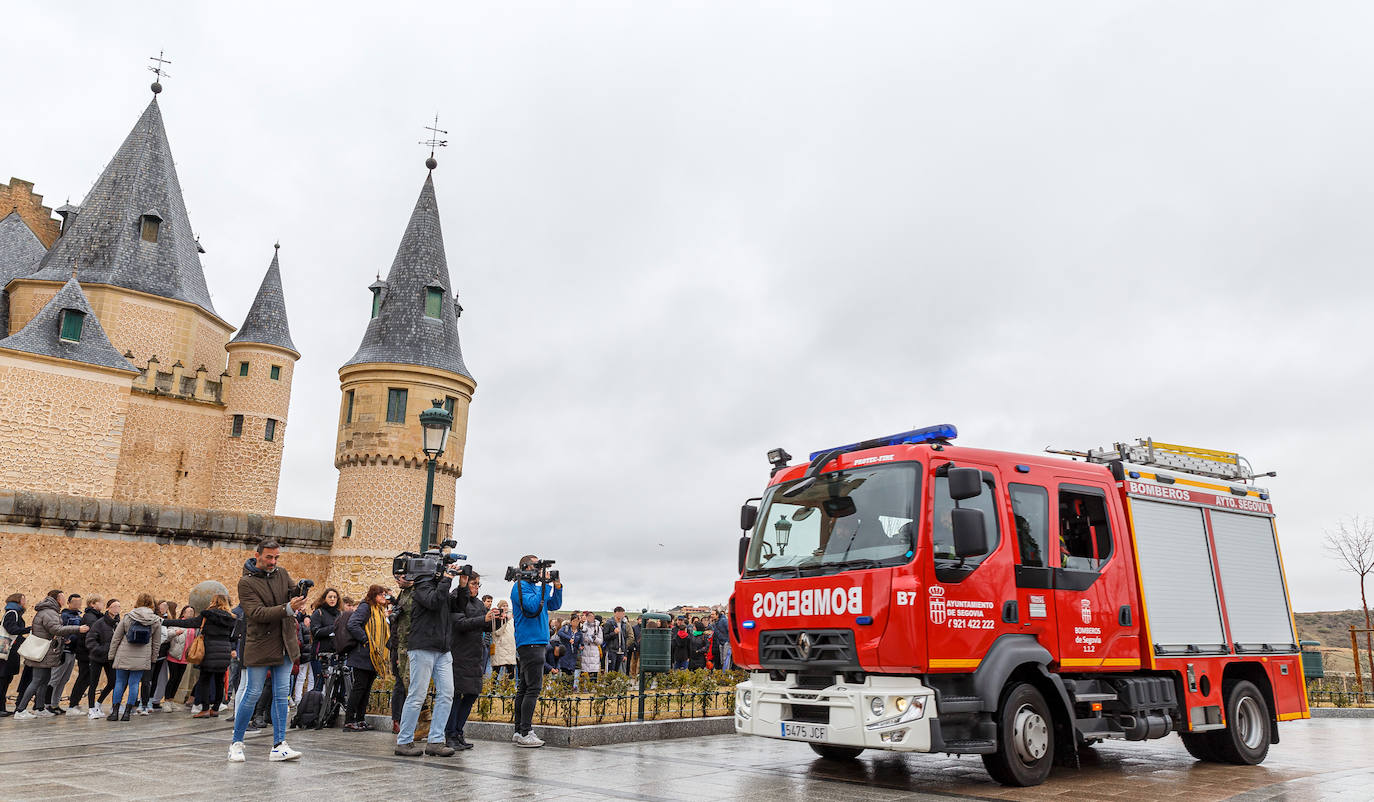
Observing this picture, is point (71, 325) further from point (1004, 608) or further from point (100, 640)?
point (1004, 608)

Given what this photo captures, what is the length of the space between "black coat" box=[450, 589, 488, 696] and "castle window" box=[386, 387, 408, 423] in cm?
2250

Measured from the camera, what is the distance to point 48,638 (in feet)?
42.1

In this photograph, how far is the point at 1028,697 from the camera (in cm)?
796

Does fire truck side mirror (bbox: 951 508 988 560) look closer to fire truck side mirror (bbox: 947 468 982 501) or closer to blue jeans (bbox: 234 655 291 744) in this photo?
fire truck side mirror (bbox: 947 468 982 501)

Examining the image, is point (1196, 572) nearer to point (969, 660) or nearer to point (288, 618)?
point (969, 660)

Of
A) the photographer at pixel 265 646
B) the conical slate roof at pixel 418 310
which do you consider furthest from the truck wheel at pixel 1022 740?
the conical slate roof at pixel 418 310

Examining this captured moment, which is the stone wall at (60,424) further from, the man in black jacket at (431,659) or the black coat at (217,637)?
the man in black jacket at (431,659)

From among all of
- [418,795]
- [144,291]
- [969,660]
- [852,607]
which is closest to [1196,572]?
[969,660]

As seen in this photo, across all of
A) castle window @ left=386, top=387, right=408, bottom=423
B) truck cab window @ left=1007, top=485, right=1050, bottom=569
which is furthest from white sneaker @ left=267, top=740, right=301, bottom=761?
castle window @ left=386, top=387, right=408, bottom=423

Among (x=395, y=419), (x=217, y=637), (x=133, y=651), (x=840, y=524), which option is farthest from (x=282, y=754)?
(x=395, y=419)

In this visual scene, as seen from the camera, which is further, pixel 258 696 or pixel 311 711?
pixel 311 711

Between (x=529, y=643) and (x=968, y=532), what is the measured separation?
15.4 ft

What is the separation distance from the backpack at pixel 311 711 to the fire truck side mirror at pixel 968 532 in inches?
332

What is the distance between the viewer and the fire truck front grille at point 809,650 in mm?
7617
